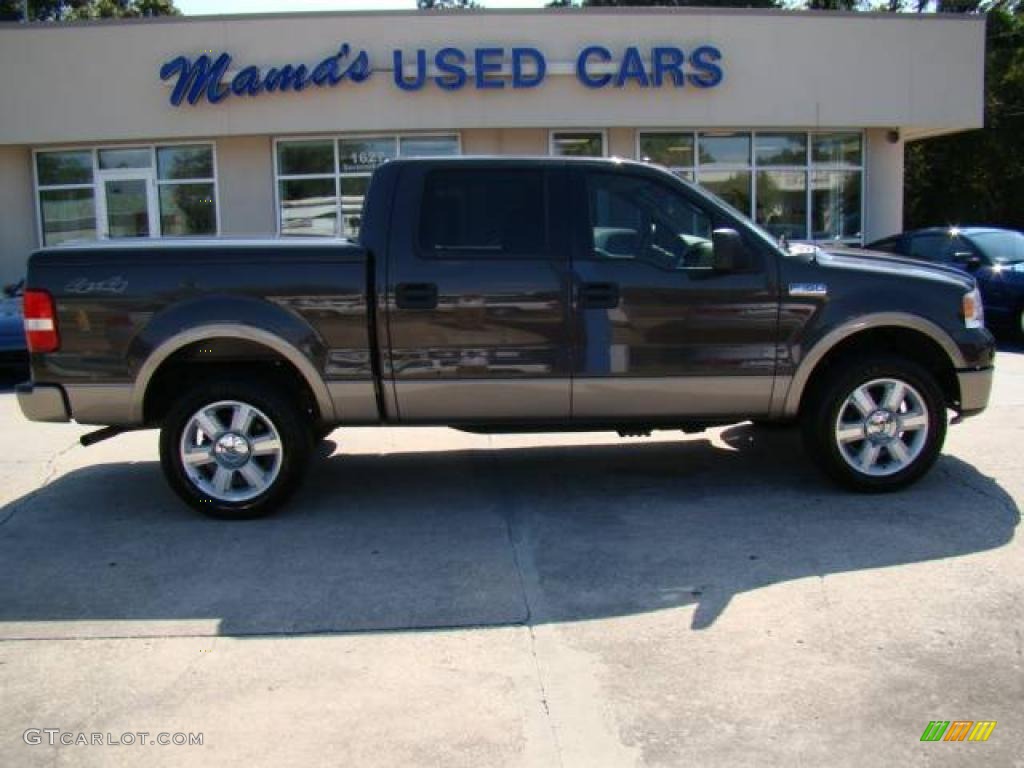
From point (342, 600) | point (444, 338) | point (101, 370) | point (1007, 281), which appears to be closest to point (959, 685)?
point (342, 600)

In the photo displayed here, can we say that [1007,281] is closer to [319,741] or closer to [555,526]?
[555,526]

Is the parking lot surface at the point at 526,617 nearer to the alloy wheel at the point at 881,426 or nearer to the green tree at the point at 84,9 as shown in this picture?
the alloy wheel at the point at 881,426

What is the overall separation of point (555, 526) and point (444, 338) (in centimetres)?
120

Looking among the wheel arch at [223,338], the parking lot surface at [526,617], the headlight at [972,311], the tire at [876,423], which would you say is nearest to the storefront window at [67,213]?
the parking lot surface at [526,617]

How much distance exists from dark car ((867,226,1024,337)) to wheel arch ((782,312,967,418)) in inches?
310

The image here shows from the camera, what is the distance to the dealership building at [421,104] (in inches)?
671

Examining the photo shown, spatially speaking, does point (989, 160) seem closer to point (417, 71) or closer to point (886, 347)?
point (417, 71)

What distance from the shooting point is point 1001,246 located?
13.6 m

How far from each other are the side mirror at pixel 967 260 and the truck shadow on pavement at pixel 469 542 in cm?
766

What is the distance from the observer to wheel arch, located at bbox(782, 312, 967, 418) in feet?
18.4

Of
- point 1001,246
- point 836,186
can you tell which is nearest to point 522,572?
point 1001,246

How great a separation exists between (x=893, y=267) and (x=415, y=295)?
276cm

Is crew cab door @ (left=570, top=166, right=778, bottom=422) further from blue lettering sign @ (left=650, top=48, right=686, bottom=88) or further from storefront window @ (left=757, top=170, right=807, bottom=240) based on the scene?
storefront window @ (left=757, top=170, right=807, bottom=240)

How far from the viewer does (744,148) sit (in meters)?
18.3
